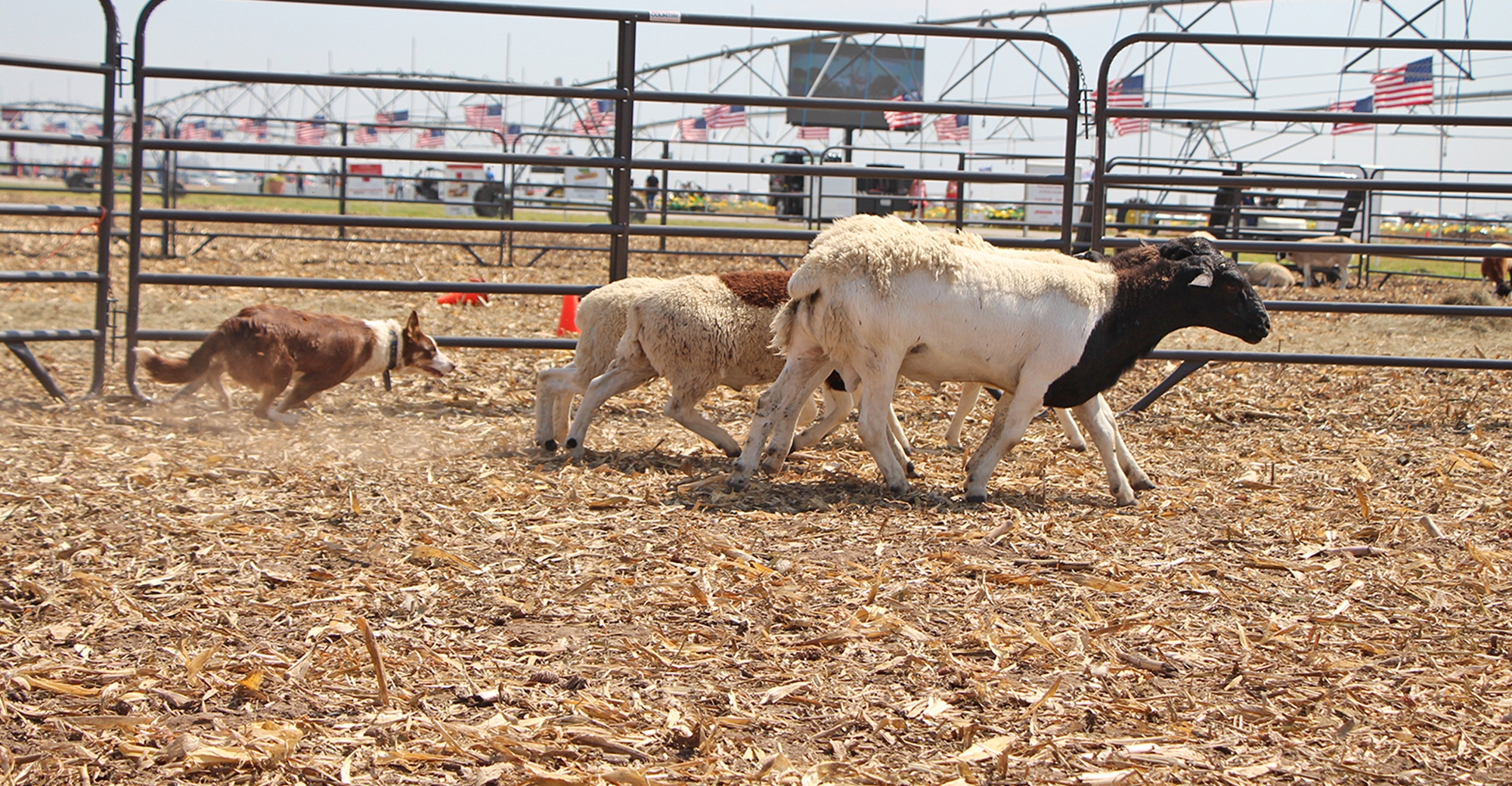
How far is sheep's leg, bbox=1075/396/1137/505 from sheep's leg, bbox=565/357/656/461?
209cm

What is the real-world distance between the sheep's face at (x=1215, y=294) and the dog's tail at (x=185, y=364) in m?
4.88

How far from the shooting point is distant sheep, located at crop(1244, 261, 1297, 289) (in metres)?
16.0

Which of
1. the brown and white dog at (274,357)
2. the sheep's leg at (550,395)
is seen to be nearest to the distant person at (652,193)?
the brown and white dog at (274,357)

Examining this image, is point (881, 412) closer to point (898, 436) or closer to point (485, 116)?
point (898, 436)

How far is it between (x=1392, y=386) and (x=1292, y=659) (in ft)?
19.3

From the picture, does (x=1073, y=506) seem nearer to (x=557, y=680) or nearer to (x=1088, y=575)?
(x=1088, y=575)

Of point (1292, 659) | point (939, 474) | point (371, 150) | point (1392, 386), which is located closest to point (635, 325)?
point (939, 474)

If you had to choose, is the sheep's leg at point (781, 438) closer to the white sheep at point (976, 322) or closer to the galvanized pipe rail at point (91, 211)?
the white sheep at point (976, 322)

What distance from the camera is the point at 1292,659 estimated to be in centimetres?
351

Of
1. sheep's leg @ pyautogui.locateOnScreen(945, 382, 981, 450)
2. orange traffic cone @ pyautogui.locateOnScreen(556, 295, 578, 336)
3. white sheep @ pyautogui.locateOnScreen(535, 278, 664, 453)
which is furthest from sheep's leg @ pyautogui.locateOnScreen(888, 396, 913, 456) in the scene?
orange traffic cone @ pyautogui.locateOnScreen(556, 295, 578, 336)

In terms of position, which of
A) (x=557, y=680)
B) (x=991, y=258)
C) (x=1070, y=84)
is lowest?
(x=557, y=680)

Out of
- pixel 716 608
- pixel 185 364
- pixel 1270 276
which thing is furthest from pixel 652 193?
pixel 716 608

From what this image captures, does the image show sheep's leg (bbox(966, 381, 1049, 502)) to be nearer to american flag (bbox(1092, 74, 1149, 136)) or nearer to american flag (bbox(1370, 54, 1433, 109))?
american flag (bbox(1092, 74, 1149, 136))

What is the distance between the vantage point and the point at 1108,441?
556 centimetres
